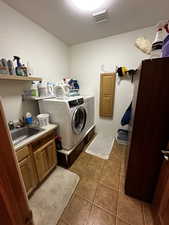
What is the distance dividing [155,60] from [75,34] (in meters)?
1.97

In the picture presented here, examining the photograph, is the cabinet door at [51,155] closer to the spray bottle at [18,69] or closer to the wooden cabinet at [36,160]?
the wooden cabinet at [36,160]

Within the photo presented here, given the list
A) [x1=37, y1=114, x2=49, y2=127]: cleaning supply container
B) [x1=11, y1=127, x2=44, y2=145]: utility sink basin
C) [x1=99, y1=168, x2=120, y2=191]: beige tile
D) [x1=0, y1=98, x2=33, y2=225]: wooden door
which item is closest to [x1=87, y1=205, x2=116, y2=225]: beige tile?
[x1=99, y1=168, x2=120, y2=191]: beige tile

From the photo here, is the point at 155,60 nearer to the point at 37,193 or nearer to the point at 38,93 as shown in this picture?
the point at 38,93

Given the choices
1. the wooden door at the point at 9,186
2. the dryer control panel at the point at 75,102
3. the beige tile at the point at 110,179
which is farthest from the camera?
the dryer control panel at the point at 75,102

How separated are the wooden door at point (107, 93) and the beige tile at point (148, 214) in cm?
179

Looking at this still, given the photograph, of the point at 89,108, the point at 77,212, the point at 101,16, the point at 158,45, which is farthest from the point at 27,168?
the point at 101,16

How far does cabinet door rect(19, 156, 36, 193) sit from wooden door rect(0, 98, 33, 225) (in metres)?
0.86

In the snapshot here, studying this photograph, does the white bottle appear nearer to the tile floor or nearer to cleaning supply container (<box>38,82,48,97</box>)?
cleaning supply container (<box>38,82,48,97</box>)

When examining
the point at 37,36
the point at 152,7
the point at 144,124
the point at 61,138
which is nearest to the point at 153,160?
the point at 144,124

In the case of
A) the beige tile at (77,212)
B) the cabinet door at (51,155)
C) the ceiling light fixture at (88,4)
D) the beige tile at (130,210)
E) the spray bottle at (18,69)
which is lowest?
the beige tile at (130,210)

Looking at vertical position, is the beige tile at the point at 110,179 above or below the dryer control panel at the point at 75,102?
below

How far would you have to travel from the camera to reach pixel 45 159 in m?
1.53

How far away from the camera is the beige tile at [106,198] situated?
4.13 ft

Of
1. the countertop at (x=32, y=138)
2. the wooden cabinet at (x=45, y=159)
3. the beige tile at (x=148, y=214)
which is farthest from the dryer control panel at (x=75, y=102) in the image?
the beige tile at (x=148, y=214)
